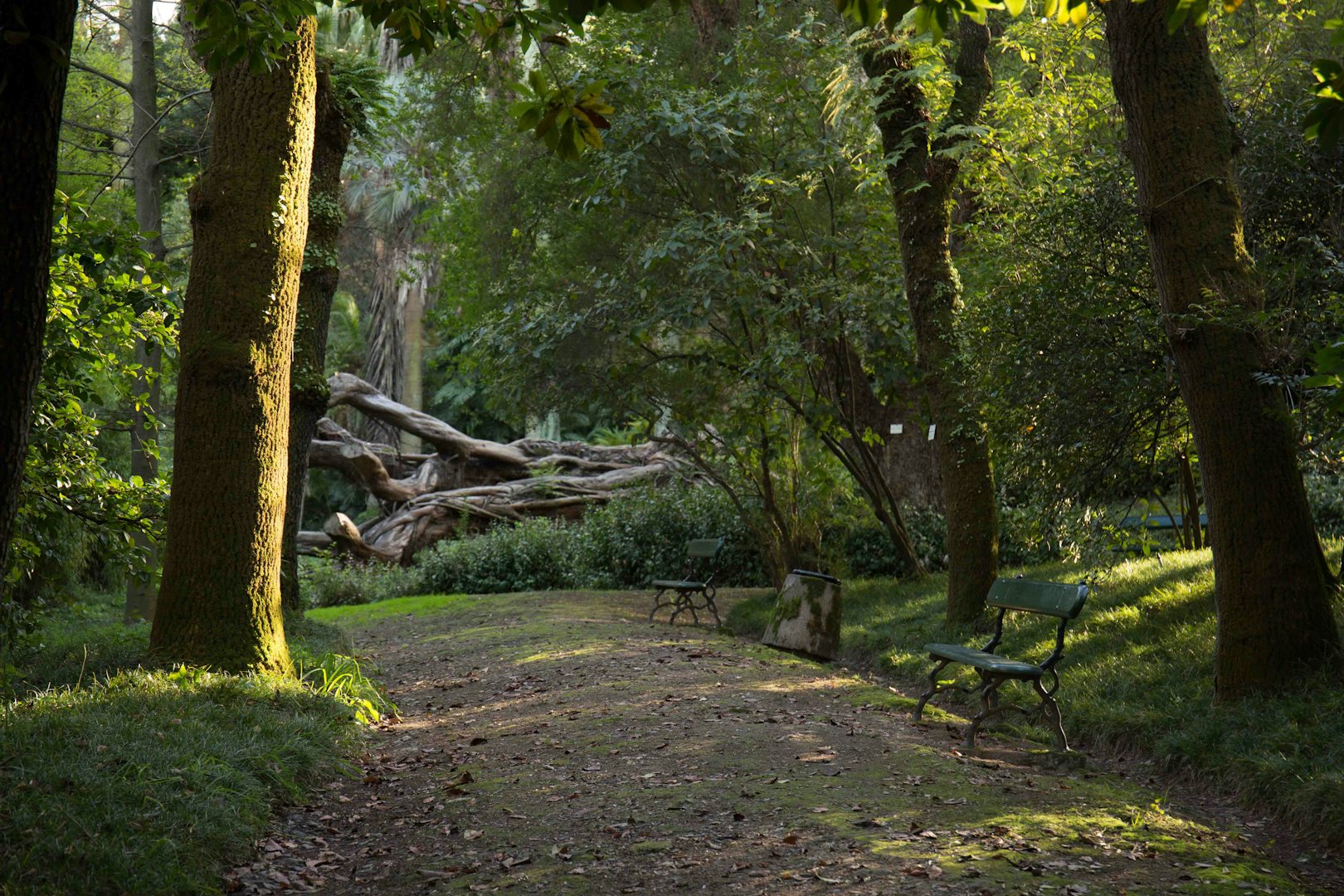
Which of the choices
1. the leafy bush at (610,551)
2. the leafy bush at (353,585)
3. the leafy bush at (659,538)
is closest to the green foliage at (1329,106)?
A: the leafy bush at (659,538)

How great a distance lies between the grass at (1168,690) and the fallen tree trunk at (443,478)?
1085cm

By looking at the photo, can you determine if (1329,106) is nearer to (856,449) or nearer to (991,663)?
(991,663)

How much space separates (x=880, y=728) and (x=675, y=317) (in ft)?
20.6

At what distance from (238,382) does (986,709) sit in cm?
554

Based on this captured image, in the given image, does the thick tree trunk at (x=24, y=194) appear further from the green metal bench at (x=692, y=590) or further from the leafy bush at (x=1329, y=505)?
the leafy bush at (x=1329, y=505)

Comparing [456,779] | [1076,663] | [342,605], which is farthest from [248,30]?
[342,605]

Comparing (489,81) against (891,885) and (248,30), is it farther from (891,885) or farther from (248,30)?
(891,885)

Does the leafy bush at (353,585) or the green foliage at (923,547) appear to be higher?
the green foliage at (923,547)

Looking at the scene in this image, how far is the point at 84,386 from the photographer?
7164 millimetres

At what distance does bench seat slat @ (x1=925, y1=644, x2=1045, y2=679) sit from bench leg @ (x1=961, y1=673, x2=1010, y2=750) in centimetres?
14

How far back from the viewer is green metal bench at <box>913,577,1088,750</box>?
6938 millimetres

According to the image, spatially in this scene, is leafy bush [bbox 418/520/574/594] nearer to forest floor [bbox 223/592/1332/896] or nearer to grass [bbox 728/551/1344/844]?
grass [bbox 728/551/1344/844]

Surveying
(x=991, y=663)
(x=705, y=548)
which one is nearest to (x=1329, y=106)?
(x=991, y=663)

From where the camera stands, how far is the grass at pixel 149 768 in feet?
13.2
